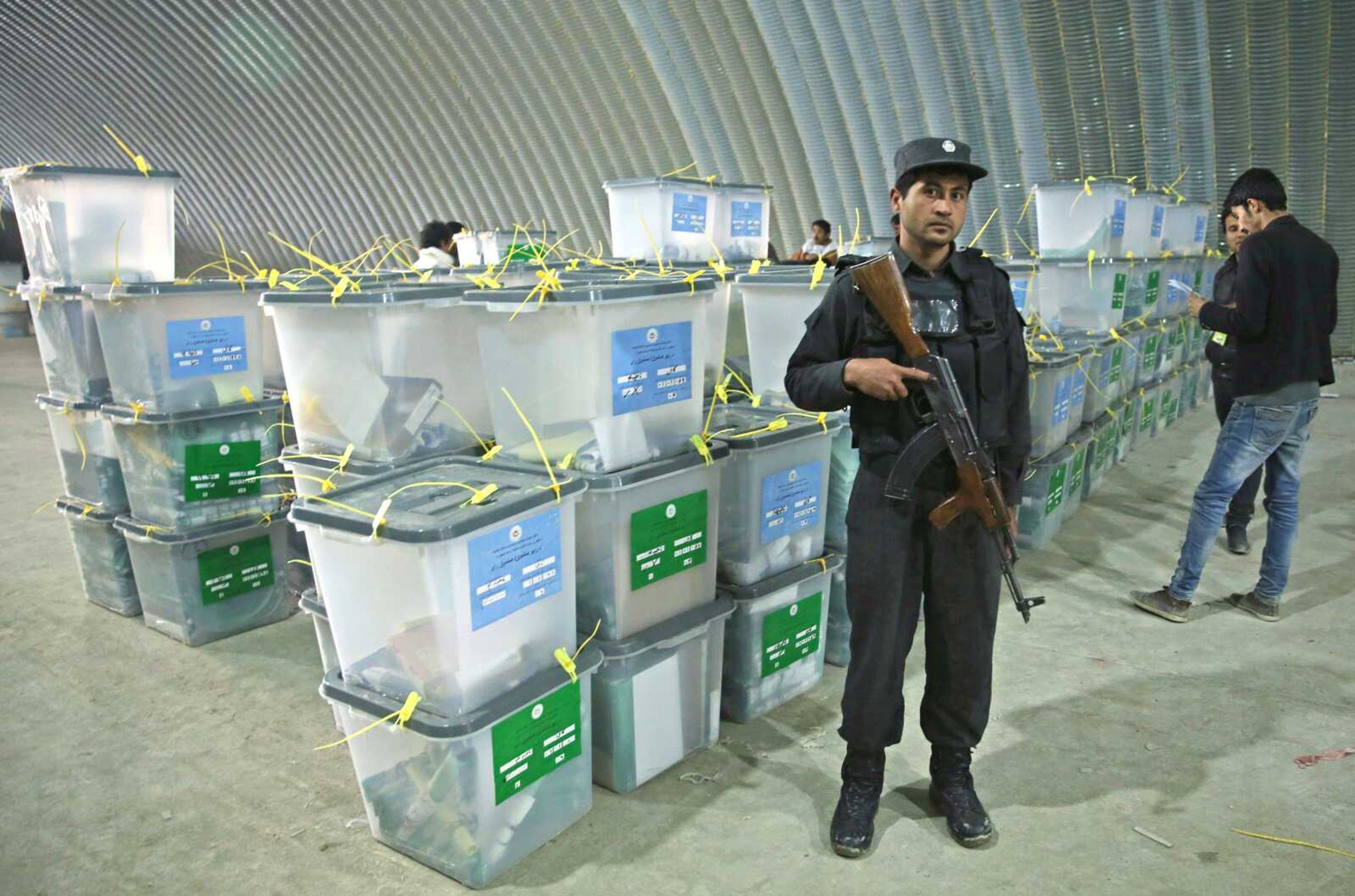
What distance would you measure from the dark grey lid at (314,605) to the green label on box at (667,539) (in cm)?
100

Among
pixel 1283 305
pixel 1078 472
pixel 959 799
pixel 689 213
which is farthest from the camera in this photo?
pixel 1078 472

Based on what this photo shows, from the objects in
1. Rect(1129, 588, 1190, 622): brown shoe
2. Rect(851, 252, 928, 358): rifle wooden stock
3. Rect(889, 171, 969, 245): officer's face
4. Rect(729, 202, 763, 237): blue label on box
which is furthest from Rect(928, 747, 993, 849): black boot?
Rect(729, 202, 763, 237): blue label on box

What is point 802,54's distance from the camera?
8.79 meters

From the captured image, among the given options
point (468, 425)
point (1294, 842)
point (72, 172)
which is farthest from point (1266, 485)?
point (72, 172)

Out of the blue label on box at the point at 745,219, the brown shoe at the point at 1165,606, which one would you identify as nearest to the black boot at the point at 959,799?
the brown shoe at the point at 1165,606

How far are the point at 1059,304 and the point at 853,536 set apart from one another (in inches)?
151

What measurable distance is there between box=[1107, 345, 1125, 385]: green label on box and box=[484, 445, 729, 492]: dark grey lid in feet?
12.3

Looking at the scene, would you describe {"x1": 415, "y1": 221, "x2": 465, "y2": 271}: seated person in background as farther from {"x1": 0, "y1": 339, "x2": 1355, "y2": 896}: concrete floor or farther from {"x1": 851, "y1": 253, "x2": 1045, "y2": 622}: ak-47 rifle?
{"x1": 851, "y1": 253, "x2": 1045, "y2": 622}: ak-47 rifle

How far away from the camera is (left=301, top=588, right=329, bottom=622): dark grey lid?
9.65 feet

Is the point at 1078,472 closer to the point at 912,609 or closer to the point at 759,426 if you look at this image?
the point at 759,426

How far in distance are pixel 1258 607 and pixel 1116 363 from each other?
7.14 ft

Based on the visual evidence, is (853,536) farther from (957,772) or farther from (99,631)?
(99,631)

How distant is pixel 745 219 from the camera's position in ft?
15.1

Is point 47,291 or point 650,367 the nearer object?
point 650,367
